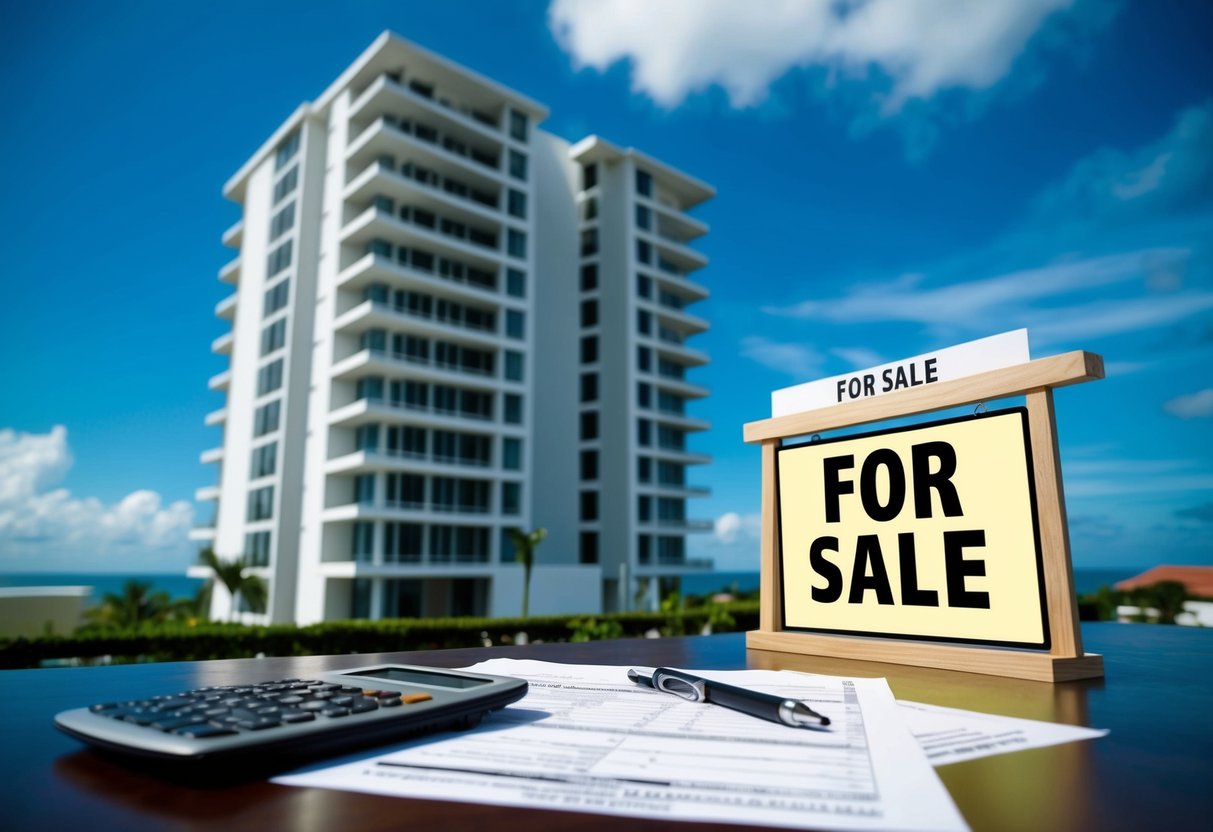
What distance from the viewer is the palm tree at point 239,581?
63.9ft

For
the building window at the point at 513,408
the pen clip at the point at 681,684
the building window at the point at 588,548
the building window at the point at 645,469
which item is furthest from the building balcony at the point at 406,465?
the pen clip at the point at 681,684

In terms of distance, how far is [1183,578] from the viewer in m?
20.0

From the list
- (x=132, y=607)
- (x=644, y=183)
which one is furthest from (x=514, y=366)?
(x=132, y=607)

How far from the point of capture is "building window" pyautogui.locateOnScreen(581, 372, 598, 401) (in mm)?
27625

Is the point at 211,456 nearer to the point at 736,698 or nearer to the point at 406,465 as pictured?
the point at 406,465

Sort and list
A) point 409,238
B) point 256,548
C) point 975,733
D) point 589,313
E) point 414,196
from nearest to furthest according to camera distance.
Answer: point 975,733, point 409,238, point 414,196, point 256,548, point 589,313

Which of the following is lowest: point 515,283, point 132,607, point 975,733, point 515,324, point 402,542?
point 132,607

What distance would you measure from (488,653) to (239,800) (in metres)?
1.18

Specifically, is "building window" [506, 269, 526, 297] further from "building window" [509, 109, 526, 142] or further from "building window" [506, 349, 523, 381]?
"building window" [509, 109, 526, 142]

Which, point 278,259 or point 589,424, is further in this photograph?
point 589,424

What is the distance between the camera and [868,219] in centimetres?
7325

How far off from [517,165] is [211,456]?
1690 centimetres

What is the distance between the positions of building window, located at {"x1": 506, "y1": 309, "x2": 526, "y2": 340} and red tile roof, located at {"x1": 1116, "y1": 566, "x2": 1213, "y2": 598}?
19.8 meters

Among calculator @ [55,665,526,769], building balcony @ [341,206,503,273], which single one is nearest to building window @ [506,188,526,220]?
building balcony @ [341,206,503,273]
